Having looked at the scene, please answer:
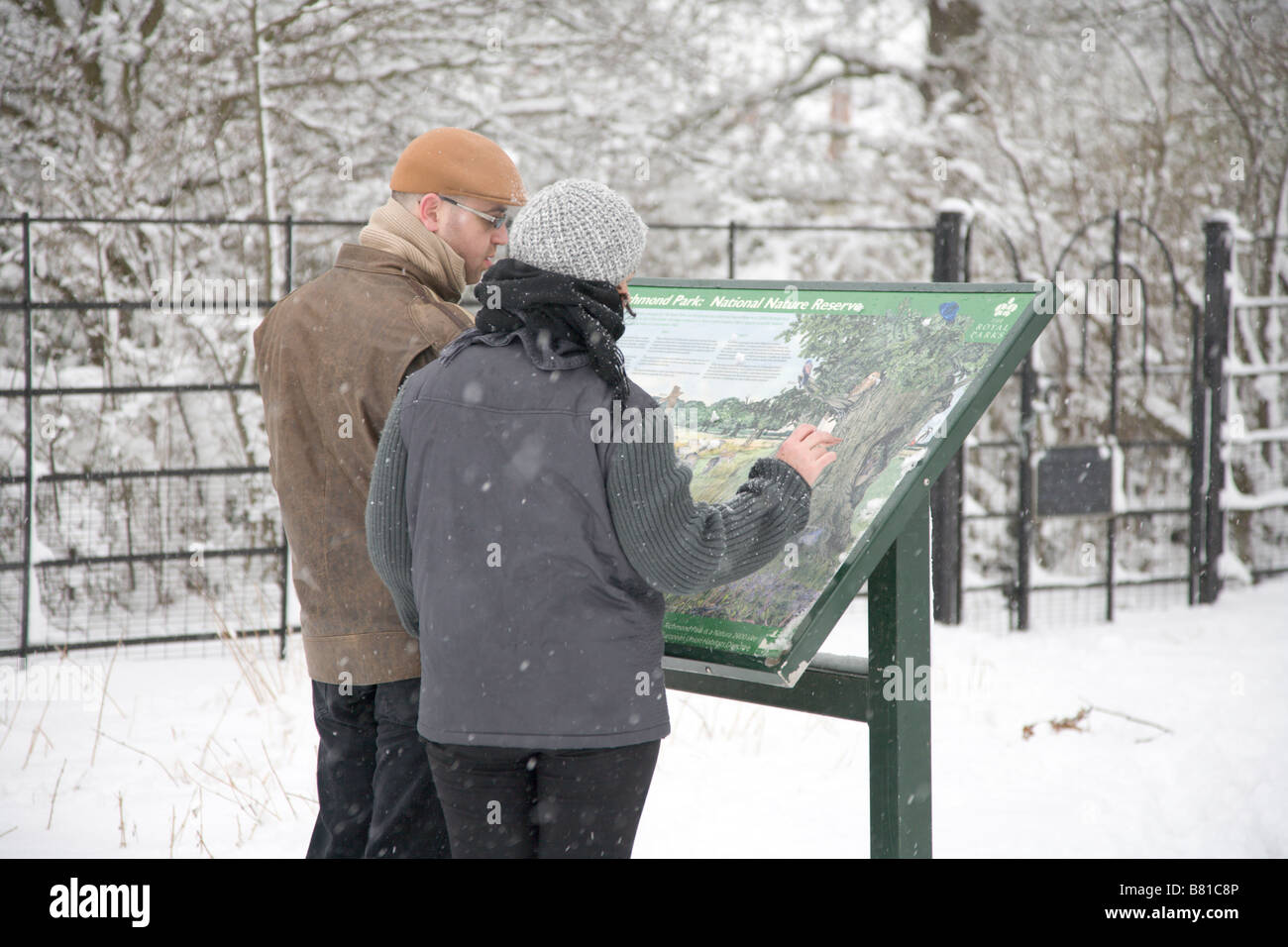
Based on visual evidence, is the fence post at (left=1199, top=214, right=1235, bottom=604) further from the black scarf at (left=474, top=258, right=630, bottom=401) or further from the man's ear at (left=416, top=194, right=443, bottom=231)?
the black scarf at (left=474, top=258, right=630, bottom=401)

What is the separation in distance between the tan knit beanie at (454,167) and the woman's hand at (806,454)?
802mm

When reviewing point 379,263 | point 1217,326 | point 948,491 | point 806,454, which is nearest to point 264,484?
point 948,491

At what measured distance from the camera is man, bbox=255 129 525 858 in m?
2.39

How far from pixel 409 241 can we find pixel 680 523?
1012 mm

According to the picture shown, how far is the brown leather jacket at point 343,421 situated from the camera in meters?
2.38

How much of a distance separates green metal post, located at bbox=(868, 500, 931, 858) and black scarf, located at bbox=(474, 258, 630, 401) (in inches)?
32.1

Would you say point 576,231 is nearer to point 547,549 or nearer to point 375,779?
point 547,549

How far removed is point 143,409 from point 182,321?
0.74 metres

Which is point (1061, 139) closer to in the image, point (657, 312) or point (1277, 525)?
point (1277, 525)

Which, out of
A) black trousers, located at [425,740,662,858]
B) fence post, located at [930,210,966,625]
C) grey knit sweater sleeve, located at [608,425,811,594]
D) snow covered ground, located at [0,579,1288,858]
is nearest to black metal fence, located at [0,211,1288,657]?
fence post, located at [930,210,966,625]
